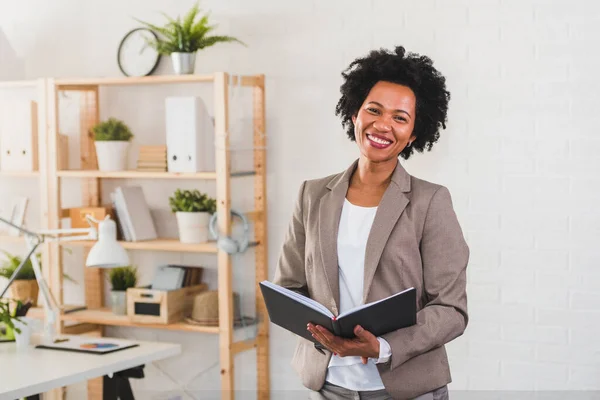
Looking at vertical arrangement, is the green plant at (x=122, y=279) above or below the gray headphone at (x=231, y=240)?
below

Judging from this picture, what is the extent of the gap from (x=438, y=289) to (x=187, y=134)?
1.83 metres

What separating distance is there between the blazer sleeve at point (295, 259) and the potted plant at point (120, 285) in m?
1.78

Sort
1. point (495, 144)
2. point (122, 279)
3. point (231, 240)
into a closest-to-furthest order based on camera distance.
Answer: point (495, 144), point (231, 240), point (122, 279)

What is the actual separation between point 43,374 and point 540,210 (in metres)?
1.86

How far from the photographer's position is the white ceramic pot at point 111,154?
379cm

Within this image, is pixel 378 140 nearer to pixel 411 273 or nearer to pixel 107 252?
pixel 411 273

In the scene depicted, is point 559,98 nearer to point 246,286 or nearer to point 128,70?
point 246,286

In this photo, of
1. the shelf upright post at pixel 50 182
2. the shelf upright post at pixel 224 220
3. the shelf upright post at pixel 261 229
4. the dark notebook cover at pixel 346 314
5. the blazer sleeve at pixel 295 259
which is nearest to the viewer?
the dark notebook cover at pixel 346 314

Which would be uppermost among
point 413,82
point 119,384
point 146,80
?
point 146,80

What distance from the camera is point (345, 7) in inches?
140

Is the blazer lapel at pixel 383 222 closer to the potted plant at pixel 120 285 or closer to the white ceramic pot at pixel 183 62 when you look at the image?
the white ceramic pot at pixel 183 62

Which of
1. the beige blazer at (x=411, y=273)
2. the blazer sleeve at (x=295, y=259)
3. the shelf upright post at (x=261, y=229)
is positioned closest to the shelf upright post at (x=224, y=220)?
the shelf upright post at (x=261, y=229)

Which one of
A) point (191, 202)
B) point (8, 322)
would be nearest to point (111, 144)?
point (191, 202)

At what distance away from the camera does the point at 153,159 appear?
3.70 metres
